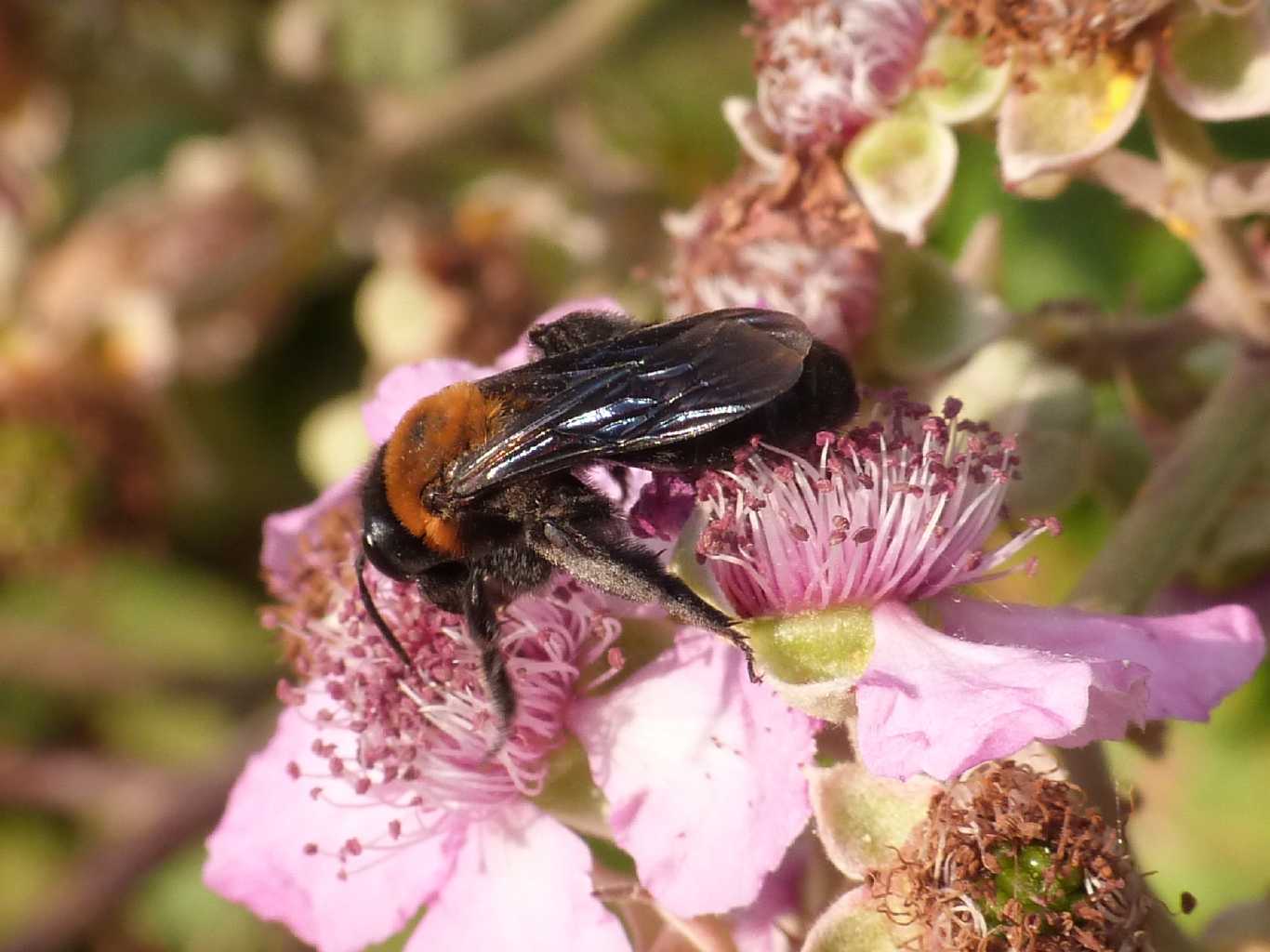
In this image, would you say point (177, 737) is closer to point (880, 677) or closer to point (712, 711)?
point (712, 711)

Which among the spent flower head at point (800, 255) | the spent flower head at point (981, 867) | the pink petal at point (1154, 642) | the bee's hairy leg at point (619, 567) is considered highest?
A: the spent flower head at point (800, 255)

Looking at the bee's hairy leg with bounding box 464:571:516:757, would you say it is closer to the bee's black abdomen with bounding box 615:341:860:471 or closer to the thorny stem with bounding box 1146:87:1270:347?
the bee's black abdomen with bounding box 615:341:860:471

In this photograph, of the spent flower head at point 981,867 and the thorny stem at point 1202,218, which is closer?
the spent flower head at point 981,867

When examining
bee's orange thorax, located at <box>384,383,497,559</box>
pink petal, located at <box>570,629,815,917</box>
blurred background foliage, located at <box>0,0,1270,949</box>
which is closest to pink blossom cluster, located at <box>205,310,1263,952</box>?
pink petal, located at <box>570,629,815,917</box>

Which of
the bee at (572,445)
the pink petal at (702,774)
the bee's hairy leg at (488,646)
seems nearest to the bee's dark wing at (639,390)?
the bee at (572,445)

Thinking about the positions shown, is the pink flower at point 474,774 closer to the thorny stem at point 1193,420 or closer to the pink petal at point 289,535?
the pink petal at point 289,535

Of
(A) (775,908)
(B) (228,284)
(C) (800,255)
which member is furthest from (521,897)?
→ (B) (228,284)

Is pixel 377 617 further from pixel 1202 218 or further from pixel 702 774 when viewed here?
pixel 1202 218
